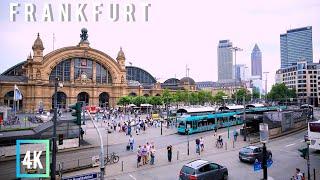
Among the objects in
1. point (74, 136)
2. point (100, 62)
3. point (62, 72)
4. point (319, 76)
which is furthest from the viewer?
point (319, 76)

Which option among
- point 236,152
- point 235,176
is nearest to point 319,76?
Result: point 236,152

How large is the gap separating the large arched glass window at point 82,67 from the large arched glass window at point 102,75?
2700mm

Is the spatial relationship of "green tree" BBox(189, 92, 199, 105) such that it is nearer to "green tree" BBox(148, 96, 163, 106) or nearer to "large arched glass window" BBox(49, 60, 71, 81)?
"green tree" BBox(148, 96, 163, 106)

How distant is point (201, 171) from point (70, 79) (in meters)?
77.9

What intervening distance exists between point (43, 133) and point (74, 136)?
11.8 ft

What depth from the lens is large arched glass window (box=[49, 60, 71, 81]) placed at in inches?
3387

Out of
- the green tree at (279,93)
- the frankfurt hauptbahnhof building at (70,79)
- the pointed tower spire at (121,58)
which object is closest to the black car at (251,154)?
the frankfurt hauptbahnhof building at (70,79)

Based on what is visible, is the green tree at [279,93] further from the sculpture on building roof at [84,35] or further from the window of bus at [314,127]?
the window of bus at [314,127]

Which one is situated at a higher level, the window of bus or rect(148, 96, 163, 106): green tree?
rect(148, 96, 163, 106): green tree

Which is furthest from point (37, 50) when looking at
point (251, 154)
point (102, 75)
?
point (251, 154)

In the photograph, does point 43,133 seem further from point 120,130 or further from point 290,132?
point 290,132

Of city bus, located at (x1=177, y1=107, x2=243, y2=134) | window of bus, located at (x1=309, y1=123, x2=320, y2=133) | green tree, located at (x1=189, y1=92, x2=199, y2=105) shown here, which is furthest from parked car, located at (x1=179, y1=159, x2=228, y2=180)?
green tree, located at (x1=189, y1=92, x2=199, y2=105)

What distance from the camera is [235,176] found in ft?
67.4

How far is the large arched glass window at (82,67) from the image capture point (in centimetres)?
9006
